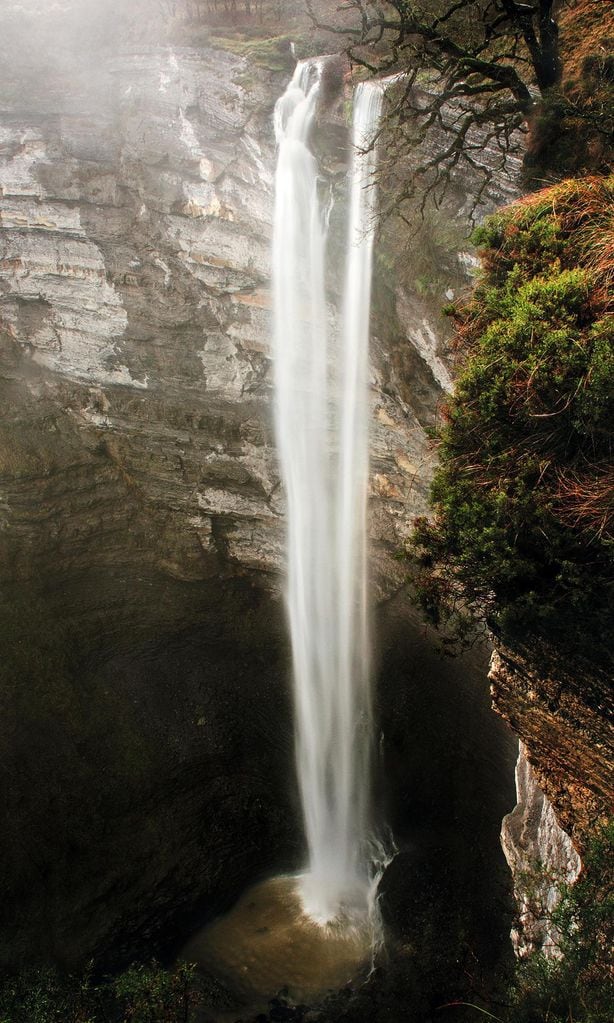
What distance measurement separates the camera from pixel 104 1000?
9734mm

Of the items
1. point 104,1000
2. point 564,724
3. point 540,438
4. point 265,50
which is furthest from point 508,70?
point 104,1000

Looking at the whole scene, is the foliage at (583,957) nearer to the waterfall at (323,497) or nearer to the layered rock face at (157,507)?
the layered rock face at (157,507)

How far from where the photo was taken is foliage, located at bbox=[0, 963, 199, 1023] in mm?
7969

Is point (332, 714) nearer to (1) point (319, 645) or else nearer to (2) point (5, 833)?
(1) point (319, 645)

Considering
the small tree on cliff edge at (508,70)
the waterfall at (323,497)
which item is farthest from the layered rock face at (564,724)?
the waterfall at (323,497)

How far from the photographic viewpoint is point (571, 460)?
17.6 feet

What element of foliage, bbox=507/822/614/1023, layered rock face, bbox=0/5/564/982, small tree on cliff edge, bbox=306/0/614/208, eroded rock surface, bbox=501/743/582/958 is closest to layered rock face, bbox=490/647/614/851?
foliage, bbox=507/822/614/1023

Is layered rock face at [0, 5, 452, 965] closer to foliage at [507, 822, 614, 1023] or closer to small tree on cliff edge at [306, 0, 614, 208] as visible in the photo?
small tree on cliff edge at [306, 0, 614, 208]

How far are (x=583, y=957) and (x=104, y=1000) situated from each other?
839 cm

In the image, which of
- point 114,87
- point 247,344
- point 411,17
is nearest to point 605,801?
point 411,17

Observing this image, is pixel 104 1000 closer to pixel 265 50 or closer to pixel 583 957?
pixel 583 957

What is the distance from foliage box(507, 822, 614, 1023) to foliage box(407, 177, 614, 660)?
1754 millimetres

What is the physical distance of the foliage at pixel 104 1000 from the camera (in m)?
7.97

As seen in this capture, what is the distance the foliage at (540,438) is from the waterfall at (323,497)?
6.37 meters
